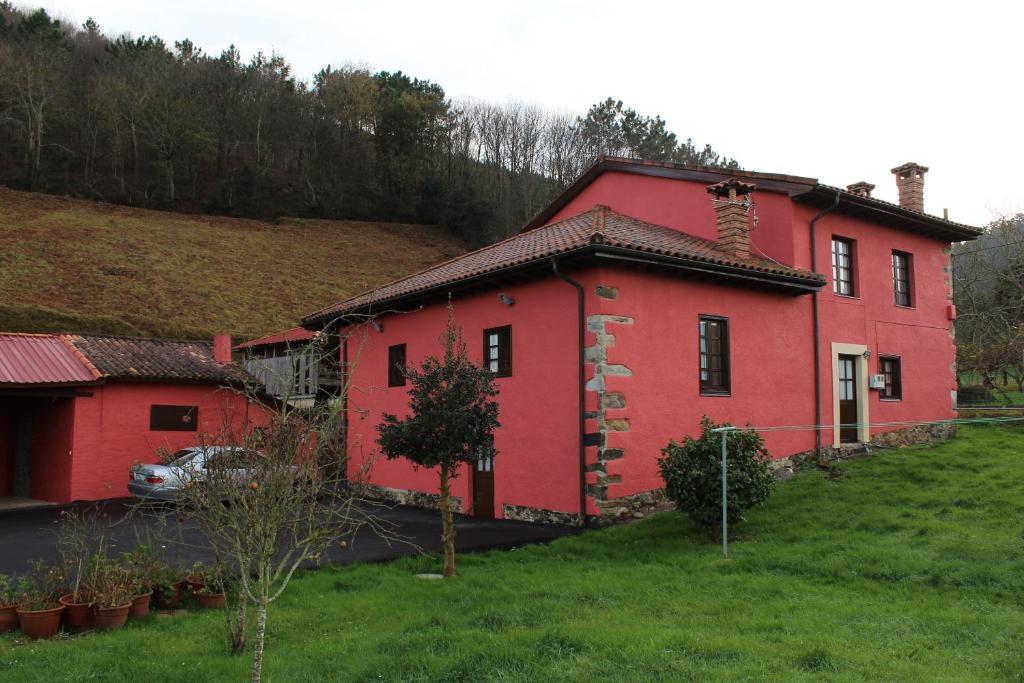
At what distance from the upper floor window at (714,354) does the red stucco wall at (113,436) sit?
10.8 m

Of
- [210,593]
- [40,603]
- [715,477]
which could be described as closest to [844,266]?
[715,477]

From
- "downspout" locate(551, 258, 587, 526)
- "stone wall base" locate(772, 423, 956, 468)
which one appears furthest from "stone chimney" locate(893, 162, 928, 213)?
"downspout" locate(551, 258, 587, 526)

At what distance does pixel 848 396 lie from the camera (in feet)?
49.5

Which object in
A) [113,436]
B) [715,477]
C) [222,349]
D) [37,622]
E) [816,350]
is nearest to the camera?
[37,622]

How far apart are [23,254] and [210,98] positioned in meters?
19.7

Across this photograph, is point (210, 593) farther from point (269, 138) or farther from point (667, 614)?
point (269, 138)

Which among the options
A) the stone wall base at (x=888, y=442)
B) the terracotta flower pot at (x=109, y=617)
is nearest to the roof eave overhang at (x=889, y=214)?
the stone wall base at (x=888, y=442)

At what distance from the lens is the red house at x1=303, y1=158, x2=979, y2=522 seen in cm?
1138

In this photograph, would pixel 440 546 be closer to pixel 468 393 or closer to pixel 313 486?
pixel 468 393

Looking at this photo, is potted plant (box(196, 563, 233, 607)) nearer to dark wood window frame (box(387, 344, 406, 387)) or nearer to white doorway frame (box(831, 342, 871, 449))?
dark wood window frame (box(387, 344, 406, 387))

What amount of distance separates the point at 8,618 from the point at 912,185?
59.5 ft

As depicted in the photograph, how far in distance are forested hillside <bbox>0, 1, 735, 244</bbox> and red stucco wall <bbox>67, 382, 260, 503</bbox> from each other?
29945 millimetres

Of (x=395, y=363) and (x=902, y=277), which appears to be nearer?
(x=395, y=363)

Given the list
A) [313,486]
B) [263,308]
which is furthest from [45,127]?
[313,486]
